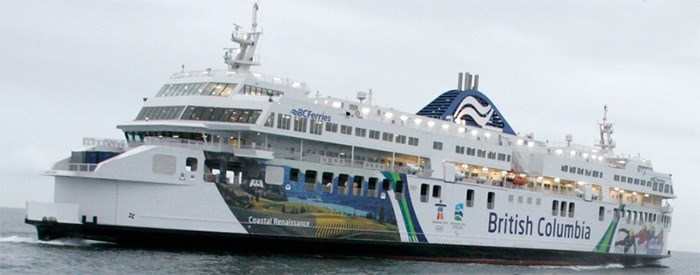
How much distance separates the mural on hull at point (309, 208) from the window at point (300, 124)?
179 cm

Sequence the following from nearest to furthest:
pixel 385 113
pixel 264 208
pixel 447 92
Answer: pixel 264 208
pixel 385 113
pixel 447 92

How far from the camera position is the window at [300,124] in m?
34.7

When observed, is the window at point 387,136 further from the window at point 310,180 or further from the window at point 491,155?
the window at point 491,155

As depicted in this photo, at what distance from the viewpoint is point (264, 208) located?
33031mm

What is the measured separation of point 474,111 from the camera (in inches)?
1821

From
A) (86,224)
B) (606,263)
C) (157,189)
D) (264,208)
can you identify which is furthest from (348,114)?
(606,263)

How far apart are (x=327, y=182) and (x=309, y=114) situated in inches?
105

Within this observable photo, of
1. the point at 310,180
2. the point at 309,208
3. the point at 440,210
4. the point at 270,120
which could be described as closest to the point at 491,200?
the point at 440,210

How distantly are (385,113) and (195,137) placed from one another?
29.4ft

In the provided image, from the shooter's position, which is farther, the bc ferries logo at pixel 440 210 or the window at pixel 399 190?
the bc ferries logo at pixel 440 210

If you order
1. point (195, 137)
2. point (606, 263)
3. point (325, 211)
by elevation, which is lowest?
point (606, 263)

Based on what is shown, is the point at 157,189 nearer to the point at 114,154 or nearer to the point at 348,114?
the point at 114,154

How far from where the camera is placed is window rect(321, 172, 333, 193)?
34906 mm

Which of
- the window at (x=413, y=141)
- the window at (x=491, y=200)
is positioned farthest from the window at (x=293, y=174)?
the window at (x=491, y=200)
